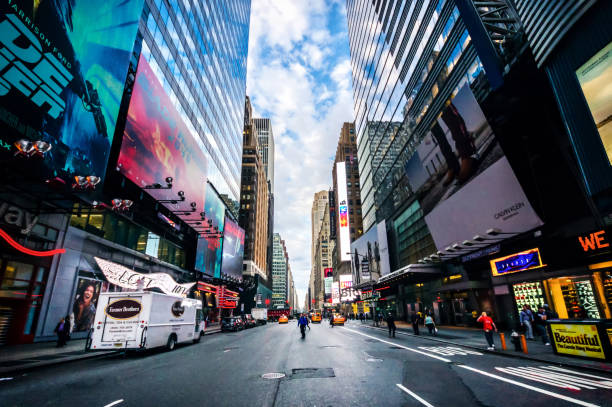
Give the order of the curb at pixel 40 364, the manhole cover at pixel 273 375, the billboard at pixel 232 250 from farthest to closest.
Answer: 1. the billboard at pixel 232 250
2. the curb at pixel 40 364
3. the manhole cover at pixel 273 375

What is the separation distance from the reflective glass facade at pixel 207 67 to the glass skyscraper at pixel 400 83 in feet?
90.6

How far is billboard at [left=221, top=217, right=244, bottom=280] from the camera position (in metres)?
53.6

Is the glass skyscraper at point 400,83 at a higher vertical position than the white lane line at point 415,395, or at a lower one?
higher

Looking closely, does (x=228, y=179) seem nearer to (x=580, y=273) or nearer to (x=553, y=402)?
(x=580, y=273)

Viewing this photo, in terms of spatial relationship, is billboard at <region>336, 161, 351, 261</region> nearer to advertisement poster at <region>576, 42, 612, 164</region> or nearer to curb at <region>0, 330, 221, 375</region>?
curb at <region>0, 330, 221, 375</region>

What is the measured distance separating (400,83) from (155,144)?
3154 cm

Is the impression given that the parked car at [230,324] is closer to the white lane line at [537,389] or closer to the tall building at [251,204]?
the white lane line at [537,389]

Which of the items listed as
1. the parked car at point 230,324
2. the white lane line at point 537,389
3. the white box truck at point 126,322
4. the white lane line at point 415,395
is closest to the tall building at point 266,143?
the parked car at point 230,324

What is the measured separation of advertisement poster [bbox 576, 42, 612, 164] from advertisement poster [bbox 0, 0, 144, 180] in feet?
75.4

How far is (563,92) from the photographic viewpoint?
507 inches

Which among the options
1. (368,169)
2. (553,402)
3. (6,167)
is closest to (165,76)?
(6,167)

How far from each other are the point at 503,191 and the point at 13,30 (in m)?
28.1

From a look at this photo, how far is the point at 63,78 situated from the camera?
16.0 meters

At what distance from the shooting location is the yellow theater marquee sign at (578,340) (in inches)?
393
